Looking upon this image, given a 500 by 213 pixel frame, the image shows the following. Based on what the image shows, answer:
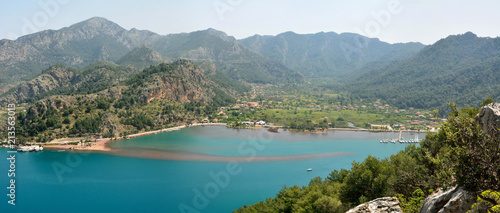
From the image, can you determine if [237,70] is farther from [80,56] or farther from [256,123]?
[80,56]

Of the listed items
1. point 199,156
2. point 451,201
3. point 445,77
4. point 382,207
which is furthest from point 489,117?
point 445,77

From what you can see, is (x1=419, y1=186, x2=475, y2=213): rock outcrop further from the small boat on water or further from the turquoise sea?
the small boat on water

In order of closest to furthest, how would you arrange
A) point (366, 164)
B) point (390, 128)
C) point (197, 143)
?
point (366, 164), point (197, 143), point (390, 128)

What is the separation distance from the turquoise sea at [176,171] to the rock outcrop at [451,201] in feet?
66.3

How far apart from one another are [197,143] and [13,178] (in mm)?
24912

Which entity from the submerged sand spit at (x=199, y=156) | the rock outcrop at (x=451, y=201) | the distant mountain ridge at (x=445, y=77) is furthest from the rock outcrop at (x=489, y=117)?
the distant mountain ridge at (x=445, y=77)

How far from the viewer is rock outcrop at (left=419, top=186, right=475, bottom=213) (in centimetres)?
591

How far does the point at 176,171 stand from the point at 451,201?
31.8 meters

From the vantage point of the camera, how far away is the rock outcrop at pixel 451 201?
591cm

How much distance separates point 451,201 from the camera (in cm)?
606

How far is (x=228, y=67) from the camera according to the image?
16500 centimetres

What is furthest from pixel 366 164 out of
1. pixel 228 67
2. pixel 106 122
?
pixel 228 67

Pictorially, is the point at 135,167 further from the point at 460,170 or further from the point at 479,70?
the point at 479,70

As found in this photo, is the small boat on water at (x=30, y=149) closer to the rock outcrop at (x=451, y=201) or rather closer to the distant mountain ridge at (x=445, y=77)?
the rock outcrop at (x=451, y=201)
